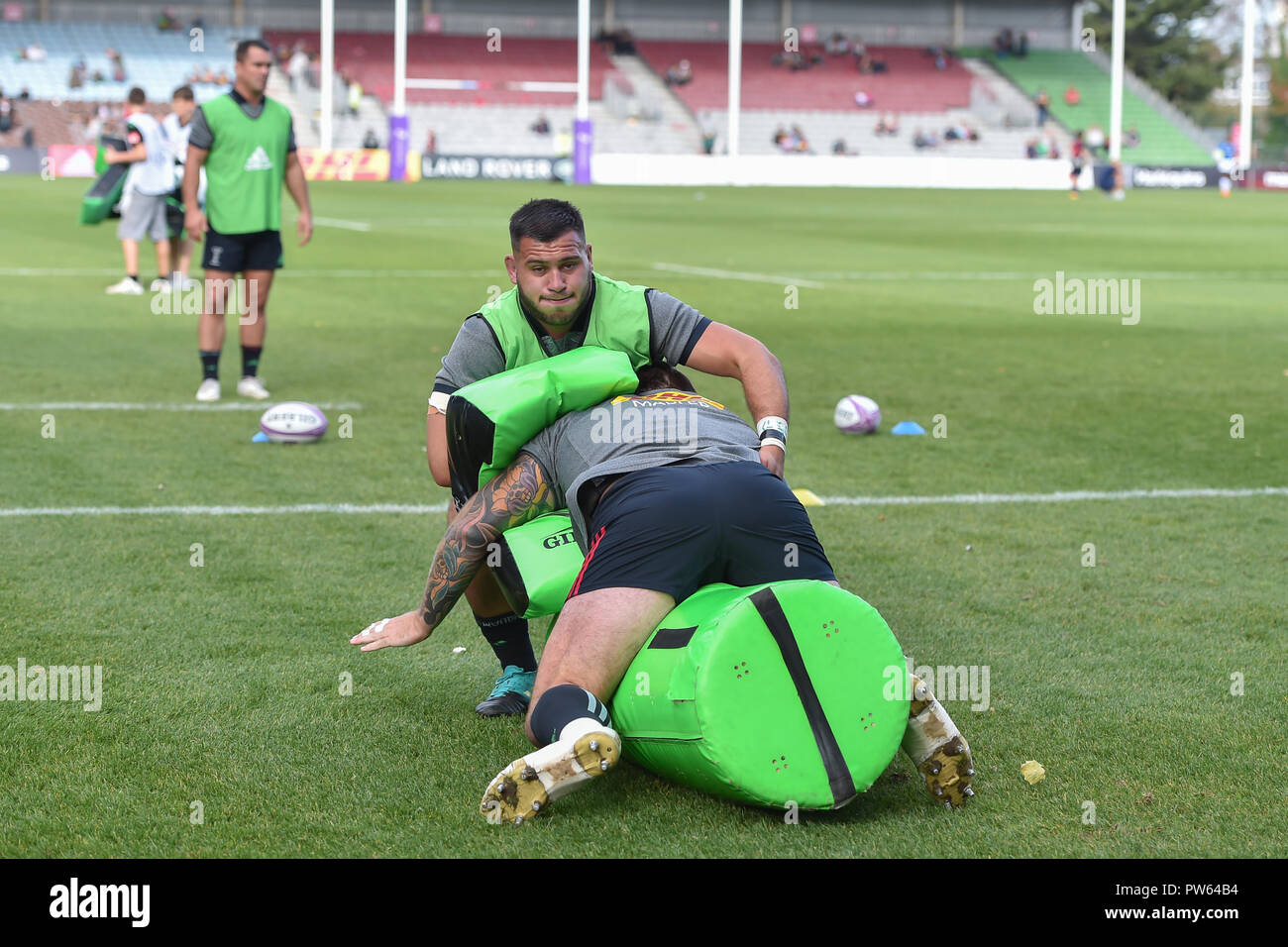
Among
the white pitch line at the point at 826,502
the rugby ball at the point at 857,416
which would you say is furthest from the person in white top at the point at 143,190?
the white pitch line at the point at 826,502

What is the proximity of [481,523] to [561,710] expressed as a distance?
716mm

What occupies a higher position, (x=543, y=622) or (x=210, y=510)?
(x=210, y=510)

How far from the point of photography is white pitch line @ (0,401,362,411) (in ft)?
31.0

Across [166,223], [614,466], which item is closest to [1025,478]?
[614,466]

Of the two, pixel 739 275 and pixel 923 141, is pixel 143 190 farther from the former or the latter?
pixel 923 141

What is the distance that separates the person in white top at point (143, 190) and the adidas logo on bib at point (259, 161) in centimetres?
612

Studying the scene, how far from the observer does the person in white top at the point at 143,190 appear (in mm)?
15359

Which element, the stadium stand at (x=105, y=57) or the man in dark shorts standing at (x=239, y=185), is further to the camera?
the stadium stand at (x=105, y=57)

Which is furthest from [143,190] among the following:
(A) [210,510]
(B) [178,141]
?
(A) [210,510]

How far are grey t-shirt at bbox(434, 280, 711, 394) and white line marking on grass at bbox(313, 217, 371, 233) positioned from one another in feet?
69.0

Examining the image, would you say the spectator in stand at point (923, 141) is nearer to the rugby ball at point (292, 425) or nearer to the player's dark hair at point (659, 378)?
the rugby ball at point (292, 425)

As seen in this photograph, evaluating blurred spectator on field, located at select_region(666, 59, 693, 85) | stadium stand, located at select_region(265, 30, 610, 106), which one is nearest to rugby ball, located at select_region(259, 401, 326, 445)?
stadium stand, located at select_region(265, 30, 610, 106)

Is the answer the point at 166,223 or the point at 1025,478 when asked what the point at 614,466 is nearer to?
the point at 1025,478

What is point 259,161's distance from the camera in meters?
9.59
